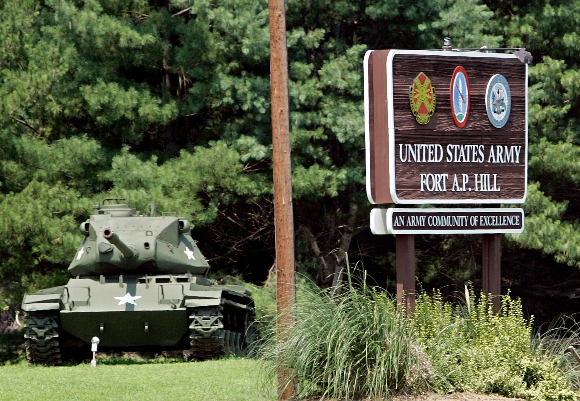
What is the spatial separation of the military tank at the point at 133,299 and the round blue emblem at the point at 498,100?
16.4ft

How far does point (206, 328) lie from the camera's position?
1577 cm

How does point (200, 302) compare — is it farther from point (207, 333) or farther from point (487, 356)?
point (487, 356)

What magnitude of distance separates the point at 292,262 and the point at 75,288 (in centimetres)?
584

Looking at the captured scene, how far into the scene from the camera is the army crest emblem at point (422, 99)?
12.3 metres

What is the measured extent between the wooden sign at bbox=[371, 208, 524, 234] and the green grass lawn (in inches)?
85.9

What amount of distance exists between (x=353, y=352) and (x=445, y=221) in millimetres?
2921

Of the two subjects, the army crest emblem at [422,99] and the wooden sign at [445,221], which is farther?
the army crest emblem at [422,99]

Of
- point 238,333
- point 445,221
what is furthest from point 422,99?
point 238,333

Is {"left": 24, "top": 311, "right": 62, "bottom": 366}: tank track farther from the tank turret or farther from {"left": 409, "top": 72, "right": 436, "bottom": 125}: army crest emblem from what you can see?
{"left": 409, "top": 72, "right": 436, "bottom": 125}: army crest emblem

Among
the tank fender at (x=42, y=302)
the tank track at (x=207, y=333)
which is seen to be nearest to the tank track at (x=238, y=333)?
the tank track at (x=207, y=333)

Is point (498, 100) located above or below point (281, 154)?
above

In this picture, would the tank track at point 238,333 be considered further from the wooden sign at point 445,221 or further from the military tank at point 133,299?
the wooden sign at point 445,221

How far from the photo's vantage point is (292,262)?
11625mm

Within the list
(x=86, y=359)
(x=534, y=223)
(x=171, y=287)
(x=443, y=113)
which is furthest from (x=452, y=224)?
(x=534, y=223)
